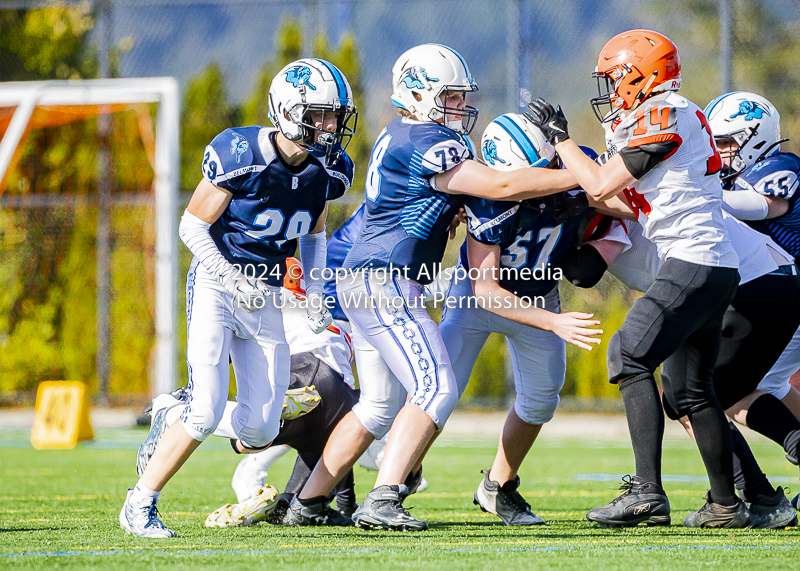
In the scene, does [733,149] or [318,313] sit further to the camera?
[733,149]

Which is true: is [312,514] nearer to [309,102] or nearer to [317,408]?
[317,408]

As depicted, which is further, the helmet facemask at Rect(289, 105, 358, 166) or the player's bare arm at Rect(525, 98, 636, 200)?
the helmet facemask at Rect(289, 105, 358, 166)

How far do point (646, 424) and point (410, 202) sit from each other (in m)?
1.24

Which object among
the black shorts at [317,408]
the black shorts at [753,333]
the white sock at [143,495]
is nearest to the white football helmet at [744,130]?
the black shorts at [753,333]

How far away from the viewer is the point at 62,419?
8359mm

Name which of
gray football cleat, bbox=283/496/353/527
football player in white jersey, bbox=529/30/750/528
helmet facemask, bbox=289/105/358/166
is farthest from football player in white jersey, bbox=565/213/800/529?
gray football cleat, bbox=283/496/353/527

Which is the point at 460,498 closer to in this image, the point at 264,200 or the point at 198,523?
the point at 198,523

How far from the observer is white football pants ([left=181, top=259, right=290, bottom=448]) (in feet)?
12.4

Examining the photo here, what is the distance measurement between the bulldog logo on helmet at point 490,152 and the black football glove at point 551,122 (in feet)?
0.77

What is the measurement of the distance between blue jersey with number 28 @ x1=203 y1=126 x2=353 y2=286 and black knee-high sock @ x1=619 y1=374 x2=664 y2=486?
58.4 inches

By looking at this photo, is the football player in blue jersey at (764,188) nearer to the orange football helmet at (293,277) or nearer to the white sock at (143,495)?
the orange football helmet at (293,277)

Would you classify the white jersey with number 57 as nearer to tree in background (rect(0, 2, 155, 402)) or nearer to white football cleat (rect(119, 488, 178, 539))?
white football cleat (rect(119, 488, 178, 539))

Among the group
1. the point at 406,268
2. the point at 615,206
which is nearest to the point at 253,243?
the point at 406,268

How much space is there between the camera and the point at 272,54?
38.5 feet
